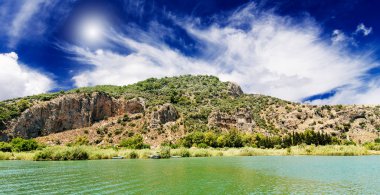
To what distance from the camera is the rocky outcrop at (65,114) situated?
99.1 meters

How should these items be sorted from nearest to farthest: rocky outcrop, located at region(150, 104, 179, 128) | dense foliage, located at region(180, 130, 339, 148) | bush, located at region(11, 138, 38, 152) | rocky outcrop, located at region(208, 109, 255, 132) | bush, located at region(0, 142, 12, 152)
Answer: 1. bush, located at region(0, 142, 12, 152)
2. bush, located at region(11, 138, 38, 152)
3. dense foliage, located at region(180, 130, 339, 148)
4. rocky outcrop, located at region(150, 104, 179, 128)
5. rocky outcrop, located at region(208, 109, 255, 132)

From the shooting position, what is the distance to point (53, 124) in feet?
343

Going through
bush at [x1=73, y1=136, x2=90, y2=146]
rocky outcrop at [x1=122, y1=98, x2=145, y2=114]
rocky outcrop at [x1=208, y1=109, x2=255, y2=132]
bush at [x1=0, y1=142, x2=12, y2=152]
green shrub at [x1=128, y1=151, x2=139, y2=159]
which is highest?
rocky outcrop at [x1=122, y1=98, x2=145, y2=114]

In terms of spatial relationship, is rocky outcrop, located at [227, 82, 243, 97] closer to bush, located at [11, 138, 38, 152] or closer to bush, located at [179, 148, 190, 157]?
bush, located at [179, 148, 190, 157]

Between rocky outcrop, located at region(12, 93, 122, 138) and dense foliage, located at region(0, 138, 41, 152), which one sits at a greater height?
rocky outcrop, located at region(12, 93, 122, 138)

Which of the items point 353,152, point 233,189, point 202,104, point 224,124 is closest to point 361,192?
point 233,189

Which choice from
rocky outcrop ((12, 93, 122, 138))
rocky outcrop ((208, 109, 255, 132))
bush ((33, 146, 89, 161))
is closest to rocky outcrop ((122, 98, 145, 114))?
rocky outcrop ((12, 93, 122, 138))

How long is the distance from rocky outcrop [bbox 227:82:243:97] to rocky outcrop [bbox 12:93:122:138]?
52.5 metres

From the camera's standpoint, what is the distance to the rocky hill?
101531mm

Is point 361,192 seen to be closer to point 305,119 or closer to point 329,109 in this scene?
point 305,119

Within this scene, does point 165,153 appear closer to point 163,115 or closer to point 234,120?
point 163,115

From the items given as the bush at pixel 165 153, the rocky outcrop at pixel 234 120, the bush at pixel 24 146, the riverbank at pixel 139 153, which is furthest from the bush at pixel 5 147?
the rocky outcrop at pixel 234 120

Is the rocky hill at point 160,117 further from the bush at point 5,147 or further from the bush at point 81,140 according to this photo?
the bush at point 5,147

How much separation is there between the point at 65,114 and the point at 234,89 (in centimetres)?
7674
